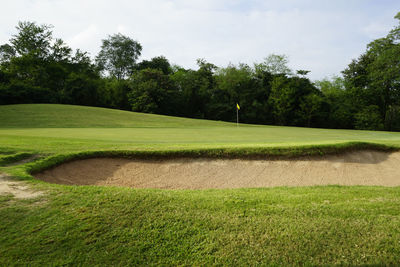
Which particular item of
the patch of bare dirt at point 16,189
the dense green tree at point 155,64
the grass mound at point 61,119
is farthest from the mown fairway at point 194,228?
the dense green tree at point 155,64

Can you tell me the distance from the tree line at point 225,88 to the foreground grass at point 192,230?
4744 centimetres

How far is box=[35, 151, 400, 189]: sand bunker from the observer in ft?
22.0

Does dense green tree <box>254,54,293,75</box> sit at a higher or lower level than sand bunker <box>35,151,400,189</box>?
higher

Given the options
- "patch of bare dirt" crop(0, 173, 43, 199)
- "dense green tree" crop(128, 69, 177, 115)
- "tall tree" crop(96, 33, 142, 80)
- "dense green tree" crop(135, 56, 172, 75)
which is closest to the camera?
"patch of bare dirt" crop(0, 173, 43, 199)

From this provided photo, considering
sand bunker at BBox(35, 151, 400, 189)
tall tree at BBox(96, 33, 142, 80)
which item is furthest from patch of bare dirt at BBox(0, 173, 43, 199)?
tall tree at BBox(96, 33, 142, 80)

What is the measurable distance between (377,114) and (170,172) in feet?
179

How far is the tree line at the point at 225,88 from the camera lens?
47281 millimetres

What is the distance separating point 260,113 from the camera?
5734 cm

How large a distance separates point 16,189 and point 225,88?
57391mm

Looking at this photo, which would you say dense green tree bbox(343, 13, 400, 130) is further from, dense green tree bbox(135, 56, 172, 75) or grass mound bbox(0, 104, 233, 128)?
dense green tree bbox(135, 56, 172, 75)

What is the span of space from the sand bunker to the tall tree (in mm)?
73614

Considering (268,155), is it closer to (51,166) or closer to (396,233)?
(396,233)

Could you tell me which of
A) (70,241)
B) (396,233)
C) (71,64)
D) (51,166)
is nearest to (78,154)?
(51,166)

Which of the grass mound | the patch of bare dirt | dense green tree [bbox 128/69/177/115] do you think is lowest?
the patch of bare dirt
